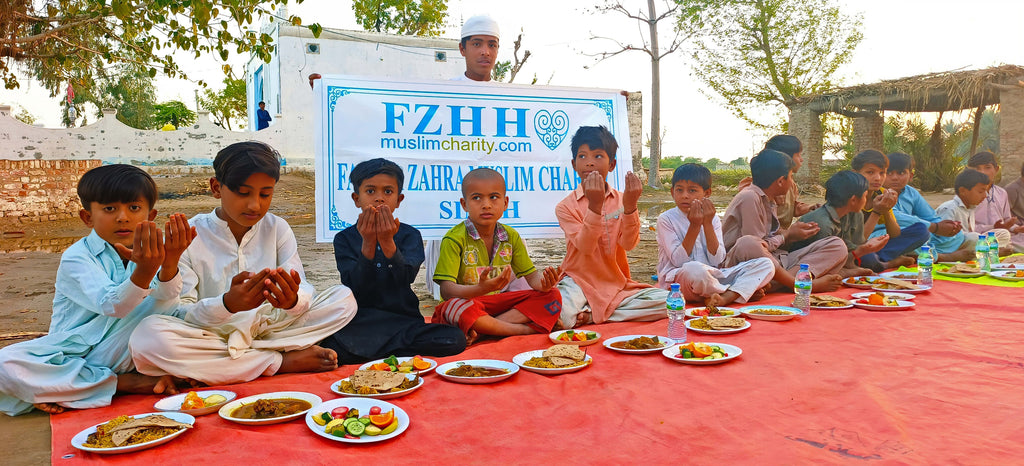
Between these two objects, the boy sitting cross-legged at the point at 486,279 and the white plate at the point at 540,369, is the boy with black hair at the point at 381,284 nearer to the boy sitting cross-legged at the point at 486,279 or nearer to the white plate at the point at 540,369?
the boy sitting cross-legged at the point at 486,279

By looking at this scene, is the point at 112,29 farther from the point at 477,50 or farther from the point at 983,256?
the point at 983,256

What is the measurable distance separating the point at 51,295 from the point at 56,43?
464cm

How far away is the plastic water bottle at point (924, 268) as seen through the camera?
14.0 ft

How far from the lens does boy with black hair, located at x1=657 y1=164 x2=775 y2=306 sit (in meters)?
4.02

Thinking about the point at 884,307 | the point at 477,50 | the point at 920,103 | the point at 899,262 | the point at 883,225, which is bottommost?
the point at 884,307

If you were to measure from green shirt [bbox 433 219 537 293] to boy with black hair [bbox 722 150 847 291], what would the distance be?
1679 millimetres

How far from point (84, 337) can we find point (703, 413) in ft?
8.03

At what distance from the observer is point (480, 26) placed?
435 cm

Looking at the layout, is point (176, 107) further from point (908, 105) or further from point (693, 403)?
point (693, 403)

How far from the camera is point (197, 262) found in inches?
110

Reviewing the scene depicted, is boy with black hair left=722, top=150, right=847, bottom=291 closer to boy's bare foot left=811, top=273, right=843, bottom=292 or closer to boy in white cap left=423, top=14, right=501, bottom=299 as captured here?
boy's bare foot left=811, top=273, right=843, bottom=292

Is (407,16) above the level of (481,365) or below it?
above

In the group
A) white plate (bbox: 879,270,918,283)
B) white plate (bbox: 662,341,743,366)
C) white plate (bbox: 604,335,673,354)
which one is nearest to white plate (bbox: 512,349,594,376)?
white plate (bbox: 604,335,673,354)

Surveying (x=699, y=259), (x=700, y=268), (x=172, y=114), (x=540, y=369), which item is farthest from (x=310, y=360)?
(x=172, y=114)
